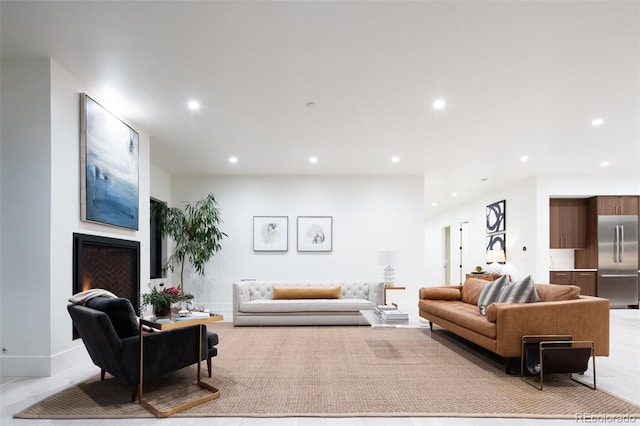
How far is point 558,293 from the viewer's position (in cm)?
353

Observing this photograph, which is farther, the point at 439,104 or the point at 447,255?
the point at 447,255

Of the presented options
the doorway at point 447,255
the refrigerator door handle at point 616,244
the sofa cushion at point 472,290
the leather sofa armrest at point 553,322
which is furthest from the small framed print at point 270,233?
Answer: the doorway at point 447,255

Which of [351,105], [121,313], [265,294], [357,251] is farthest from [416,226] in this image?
[121,313]

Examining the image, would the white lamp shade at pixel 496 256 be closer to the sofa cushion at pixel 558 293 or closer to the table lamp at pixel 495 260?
the table lamp at pixel 495 260

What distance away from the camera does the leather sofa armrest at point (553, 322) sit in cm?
326

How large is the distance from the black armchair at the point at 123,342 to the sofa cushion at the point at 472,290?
374cm

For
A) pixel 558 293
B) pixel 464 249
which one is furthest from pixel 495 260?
pixel 558 293

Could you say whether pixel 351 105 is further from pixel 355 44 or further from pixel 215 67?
pixel 215 67

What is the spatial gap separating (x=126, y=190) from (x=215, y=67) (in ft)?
6.76

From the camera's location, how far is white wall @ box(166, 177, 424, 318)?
752cm

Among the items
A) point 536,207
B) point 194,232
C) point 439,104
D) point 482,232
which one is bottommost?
point 482,232

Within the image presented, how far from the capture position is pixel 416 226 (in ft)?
25.1

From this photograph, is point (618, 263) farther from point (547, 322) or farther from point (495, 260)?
point (547, 322)

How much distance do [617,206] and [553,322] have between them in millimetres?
6022
